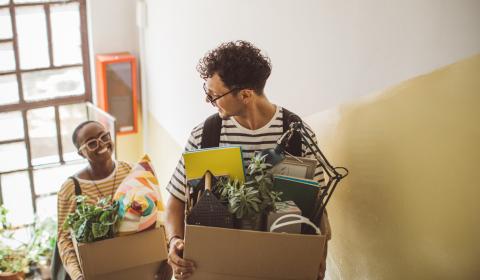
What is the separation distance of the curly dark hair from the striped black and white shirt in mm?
143

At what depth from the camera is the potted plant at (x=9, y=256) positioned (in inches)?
161

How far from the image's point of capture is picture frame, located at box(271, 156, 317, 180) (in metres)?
1.69

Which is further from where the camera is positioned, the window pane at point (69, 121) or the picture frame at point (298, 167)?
the window pane at point (69, 121)

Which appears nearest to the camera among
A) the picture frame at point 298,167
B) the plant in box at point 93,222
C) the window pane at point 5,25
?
the picture frame at point 298,167

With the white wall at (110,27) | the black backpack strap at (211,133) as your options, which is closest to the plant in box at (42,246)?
the white wall at (110,27)

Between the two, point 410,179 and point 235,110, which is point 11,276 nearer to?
point 235,110

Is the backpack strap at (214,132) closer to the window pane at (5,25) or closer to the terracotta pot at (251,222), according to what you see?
the terracotta pot at (251,222)

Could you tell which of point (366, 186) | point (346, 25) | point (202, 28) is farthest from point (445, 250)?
point (202, 28)

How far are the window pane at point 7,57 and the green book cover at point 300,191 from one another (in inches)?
131

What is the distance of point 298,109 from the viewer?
7.86 ft

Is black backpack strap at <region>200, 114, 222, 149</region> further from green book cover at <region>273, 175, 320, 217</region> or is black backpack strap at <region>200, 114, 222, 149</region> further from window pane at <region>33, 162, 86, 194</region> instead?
window pane at <region>33, 162, 86, 194</region>

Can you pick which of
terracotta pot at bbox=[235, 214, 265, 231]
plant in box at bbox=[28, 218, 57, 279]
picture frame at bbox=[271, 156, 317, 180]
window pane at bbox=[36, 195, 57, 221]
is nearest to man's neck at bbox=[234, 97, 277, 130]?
picture frame at bbox=[271, 156, 317, 180]

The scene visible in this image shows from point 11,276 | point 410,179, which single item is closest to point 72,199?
point 410,179

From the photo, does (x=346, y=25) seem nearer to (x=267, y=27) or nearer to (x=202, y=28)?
(x=267, y=27)
